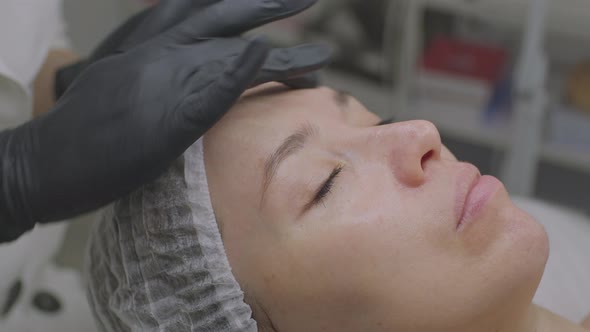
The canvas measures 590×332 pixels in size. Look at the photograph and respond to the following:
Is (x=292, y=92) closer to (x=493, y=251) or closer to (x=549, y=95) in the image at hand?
(x=493, y=251)

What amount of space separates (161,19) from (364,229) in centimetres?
50

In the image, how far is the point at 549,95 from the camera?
2.07m

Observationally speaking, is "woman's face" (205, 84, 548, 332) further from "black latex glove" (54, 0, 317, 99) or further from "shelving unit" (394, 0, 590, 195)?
"shelving unit" (394, 0, 590, 195)

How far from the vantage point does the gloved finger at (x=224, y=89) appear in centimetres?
82

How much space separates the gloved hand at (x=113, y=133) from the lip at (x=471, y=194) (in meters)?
0.33

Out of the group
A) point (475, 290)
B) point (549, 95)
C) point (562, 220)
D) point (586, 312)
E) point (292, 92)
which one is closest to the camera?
point (475, 290)

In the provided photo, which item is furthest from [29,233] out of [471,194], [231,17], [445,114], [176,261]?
[445,114]

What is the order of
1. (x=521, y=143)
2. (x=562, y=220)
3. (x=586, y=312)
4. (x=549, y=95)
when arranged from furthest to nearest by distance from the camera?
1. (x=549, y=95)
2. (x=521, y=143)
3. (x=562, y=220)
4. (x=586, y=312)

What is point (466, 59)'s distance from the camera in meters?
2.10

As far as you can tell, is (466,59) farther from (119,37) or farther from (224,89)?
(224,89)

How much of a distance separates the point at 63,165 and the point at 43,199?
0.18ft

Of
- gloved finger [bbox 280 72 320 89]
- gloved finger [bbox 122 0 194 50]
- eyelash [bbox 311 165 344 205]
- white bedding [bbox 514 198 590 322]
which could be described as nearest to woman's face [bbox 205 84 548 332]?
eyelash [bbox 311 165 344 205]

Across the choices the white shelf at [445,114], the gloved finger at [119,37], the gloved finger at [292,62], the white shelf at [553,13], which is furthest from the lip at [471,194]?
the white shelf at [445,114]

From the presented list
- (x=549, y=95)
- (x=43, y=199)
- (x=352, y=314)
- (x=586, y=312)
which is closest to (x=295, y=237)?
(x=352, y=314)
